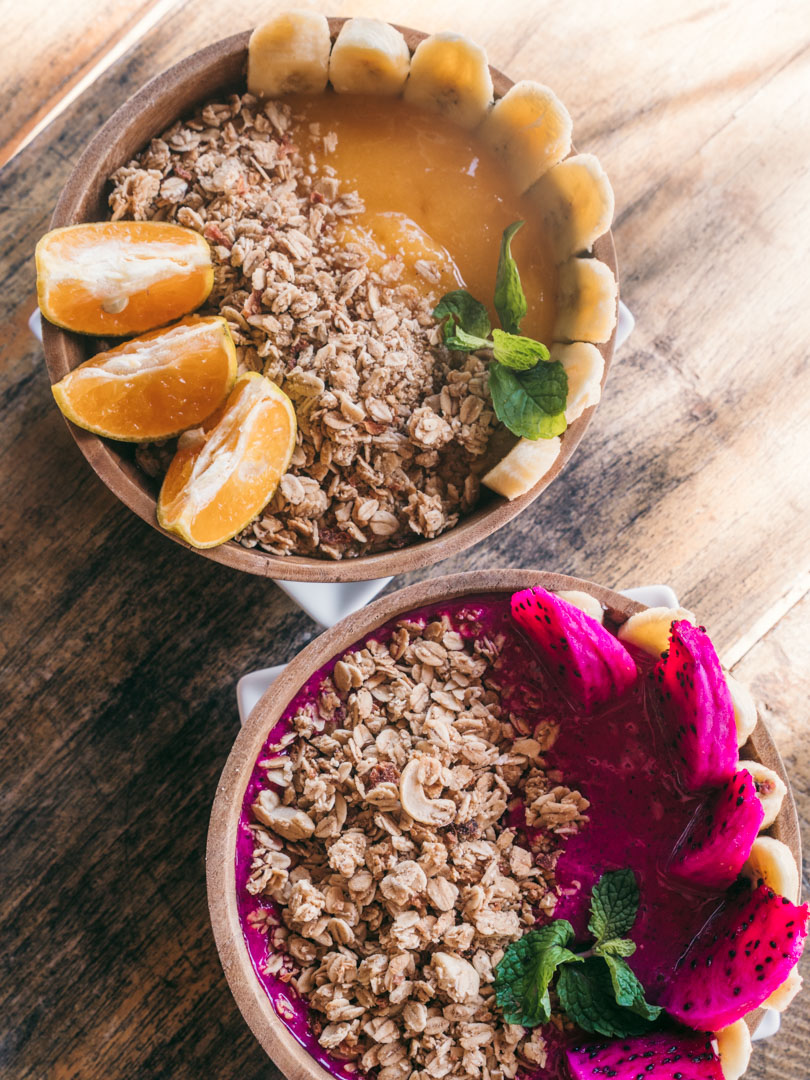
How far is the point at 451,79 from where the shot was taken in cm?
139

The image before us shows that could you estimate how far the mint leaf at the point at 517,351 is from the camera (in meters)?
1.29

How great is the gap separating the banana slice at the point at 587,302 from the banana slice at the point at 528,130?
15cm

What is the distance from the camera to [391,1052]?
4.10ft

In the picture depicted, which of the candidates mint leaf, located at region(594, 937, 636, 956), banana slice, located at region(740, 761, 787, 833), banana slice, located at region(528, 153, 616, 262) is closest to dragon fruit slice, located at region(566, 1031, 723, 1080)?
mint leaf, located at region(594, 937, 636, 956)

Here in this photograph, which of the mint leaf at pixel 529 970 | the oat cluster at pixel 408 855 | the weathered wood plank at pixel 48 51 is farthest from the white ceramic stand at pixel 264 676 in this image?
the weathered wood plank at pixel 48 51

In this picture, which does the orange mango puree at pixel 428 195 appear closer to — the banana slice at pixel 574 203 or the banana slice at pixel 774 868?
the banana slice at pixel 574 203

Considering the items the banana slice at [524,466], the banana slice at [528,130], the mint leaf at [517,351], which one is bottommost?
the banana slice at [524,466]

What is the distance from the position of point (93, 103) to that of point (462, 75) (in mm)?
657

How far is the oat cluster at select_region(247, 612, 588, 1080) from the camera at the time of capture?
1.24 metres

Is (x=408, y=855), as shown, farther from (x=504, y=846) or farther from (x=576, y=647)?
(x=576, y=647)

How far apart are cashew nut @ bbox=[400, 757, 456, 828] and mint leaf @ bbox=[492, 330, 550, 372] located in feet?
1.89

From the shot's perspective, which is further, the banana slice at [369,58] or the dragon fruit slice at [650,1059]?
the banana slice at [369,58]

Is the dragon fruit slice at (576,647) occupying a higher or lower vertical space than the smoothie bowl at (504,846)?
higher

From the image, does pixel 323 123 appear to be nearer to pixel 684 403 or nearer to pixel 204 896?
pixel 684 403
